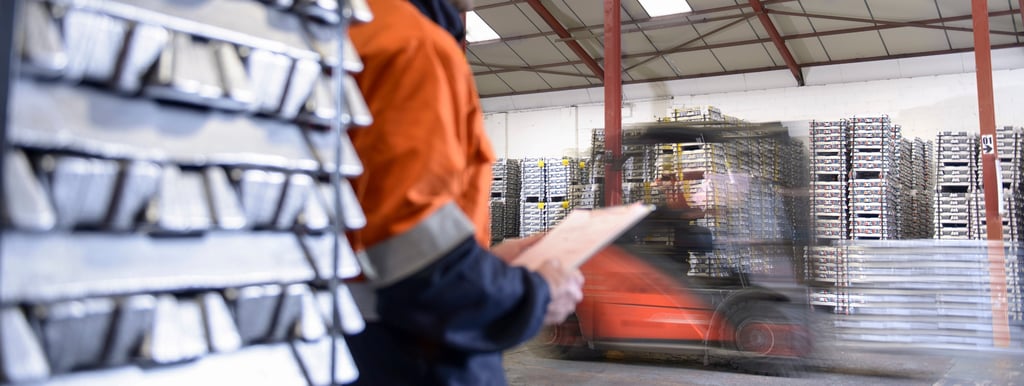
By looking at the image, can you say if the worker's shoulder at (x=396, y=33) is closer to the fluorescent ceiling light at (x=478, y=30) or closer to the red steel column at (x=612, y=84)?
the red steel column at (x=612, y=84)

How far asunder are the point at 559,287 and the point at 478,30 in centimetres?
1692

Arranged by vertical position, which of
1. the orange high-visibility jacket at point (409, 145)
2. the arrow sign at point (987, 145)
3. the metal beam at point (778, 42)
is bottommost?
the orange high-visibility jacket at point (409, 145)

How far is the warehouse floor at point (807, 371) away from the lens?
768cm

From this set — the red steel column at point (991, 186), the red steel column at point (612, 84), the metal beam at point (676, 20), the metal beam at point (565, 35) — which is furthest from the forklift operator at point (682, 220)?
the metal beam at point (565, 35)

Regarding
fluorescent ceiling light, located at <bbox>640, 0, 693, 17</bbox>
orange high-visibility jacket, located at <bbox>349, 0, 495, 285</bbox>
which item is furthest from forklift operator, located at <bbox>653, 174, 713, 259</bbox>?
fluorescent ceiling light, located at <bbox>640, 0, 693, 17</bbox>

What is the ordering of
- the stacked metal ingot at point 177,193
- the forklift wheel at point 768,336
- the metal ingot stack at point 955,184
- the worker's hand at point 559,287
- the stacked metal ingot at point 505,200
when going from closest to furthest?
the stacked metal ingot at point 177,193
the worker's hand at point 559,287
the forklift wheel at point 768,336
the metal ingot stack at point 955,184
the stacked metal ingot at point 505,200

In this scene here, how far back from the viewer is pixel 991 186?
9.34 metres

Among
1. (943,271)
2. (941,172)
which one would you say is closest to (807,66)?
(941,172)

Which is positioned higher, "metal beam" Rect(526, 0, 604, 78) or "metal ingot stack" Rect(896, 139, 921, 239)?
"metal beam" Rect(526, 0, 604, 78)

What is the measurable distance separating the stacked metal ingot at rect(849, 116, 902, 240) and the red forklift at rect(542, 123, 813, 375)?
5240 mm

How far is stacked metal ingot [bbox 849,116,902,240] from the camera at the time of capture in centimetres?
Answer: 1293

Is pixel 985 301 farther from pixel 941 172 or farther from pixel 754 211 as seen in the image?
pixel 941 172

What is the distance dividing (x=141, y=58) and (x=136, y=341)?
0.33 metres

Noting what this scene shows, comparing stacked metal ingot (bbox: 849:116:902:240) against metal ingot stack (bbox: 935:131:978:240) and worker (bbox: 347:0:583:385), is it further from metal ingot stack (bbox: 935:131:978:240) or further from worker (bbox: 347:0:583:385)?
worker (bbox: 347:0:583:385)
